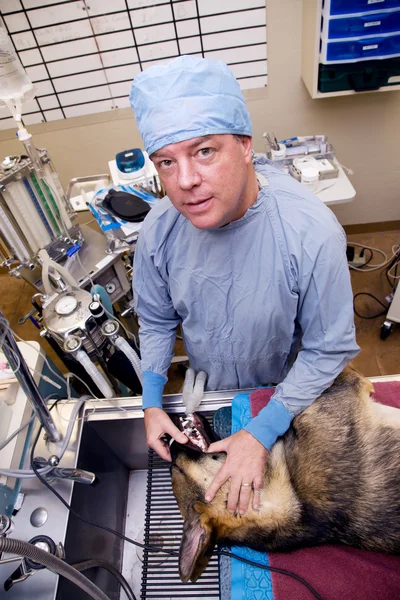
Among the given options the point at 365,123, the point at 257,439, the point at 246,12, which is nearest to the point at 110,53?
the point at 246,12

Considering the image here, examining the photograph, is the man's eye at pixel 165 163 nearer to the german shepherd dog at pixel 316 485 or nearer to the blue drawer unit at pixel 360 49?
the german shepherd dog at pixel 316 485

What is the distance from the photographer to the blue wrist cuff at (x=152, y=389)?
3.94 ft

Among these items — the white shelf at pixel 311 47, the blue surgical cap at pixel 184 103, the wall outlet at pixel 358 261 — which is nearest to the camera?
the blue surgical cap at pixel 184 103

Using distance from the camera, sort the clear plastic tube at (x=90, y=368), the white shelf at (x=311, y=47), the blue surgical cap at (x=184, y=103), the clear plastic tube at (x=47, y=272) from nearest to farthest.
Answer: the blue surgical cap at (x=184, y=103), the clear plastic tube at (x=90, y=368), the clear plastic tube at (x=47, y=272), the white shelf at (x=311, y=47)

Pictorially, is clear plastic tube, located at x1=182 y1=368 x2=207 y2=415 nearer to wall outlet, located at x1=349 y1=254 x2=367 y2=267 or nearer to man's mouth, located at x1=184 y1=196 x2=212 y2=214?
man's mouth, located at x1=184 y1=196 x2=212 y2=214

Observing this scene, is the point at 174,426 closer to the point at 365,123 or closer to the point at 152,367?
the point at 152,367

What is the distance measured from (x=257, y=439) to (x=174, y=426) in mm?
262

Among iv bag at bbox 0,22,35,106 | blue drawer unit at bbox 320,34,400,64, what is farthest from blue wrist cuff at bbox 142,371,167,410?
blue drawer unit at bbox 320,34,400,64

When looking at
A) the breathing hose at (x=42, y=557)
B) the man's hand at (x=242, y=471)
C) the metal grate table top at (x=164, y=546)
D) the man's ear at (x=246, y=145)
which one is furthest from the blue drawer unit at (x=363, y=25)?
the breathing hose at (x=42, y=557)

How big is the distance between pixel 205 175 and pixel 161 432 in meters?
0.75

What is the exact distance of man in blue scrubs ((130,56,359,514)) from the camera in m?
0.86

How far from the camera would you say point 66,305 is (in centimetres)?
146

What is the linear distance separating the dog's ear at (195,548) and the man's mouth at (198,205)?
0.81 metres

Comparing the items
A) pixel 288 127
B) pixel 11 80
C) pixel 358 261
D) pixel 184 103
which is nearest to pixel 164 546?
pixel 184 103
